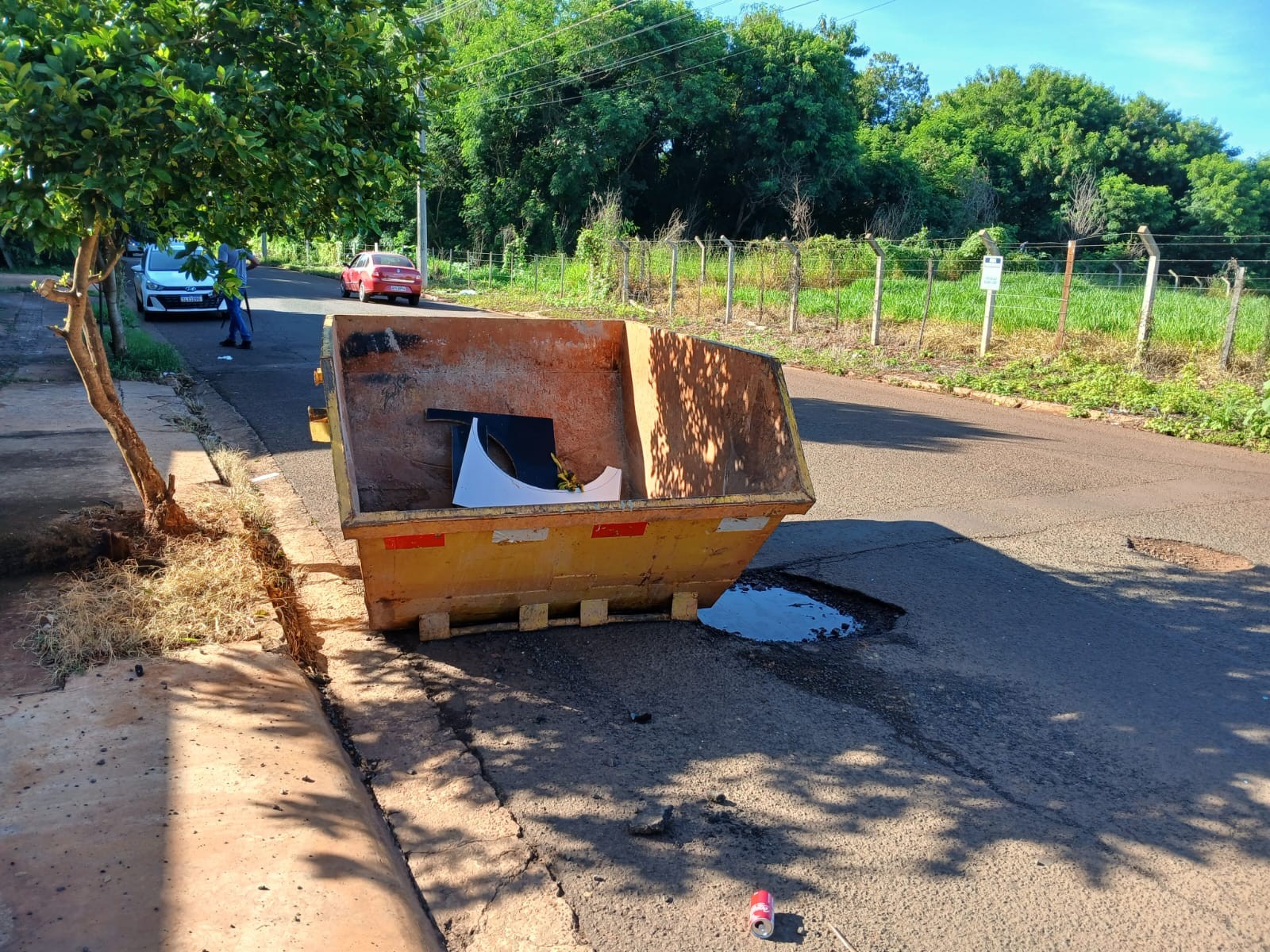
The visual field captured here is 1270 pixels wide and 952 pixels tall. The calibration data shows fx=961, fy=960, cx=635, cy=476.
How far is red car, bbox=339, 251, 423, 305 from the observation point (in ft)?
88.0

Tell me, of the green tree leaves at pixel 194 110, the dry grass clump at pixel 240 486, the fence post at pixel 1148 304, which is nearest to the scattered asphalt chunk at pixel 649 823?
the green tree leaves at pixel 194 110

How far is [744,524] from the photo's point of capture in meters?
4.61

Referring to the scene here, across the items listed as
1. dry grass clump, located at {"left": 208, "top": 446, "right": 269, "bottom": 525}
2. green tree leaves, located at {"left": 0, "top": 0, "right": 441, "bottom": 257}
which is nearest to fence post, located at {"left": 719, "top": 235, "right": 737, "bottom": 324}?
dry grass clump, located at {"left": 208, "top": 446, "right": 269, "bottom": 525}

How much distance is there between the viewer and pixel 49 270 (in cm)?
3391

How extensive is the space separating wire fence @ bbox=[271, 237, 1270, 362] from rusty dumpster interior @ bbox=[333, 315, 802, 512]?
4.35 metres

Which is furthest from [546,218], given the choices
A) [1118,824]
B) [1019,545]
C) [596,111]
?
[1118,824]

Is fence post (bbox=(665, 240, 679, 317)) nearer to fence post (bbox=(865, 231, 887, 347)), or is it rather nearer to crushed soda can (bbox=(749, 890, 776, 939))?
fence post (bbox=(865, 231, 887, 347))

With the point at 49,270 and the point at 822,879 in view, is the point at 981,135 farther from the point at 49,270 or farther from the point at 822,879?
the point at 822,879

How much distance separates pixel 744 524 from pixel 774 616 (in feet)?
3.17

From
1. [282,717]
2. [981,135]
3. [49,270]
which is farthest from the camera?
[981,135]

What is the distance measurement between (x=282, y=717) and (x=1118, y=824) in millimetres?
3135

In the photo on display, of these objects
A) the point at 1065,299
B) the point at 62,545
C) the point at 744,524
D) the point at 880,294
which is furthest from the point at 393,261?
the point at 744,524

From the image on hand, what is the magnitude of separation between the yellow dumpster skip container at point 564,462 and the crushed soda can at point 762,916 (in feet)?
5.90

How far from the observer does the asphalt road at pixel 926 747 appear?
2947 millimetres
